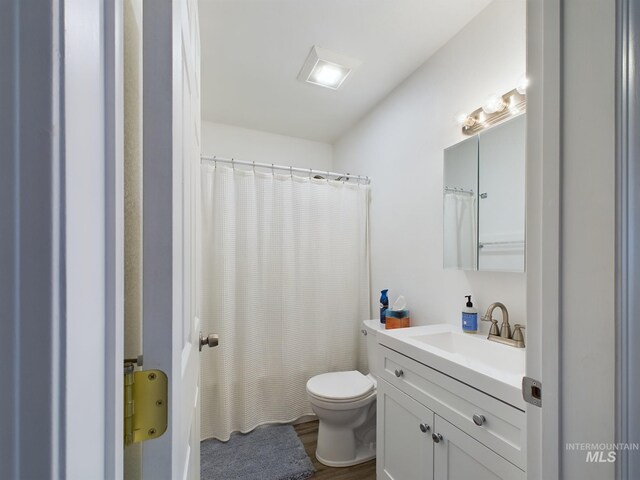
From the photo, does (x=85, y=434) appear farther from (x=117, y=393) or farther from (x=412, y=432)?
(x=412, y=432)

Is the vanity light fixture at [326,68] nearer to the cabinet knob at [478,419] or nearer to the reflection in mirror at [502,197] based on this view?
the reflection in mirror at [502,197]

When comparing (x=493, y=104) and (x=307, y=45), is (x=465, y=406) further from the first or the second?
(x=307, y=45)

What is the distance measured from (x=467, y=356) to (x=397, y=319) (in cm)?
50

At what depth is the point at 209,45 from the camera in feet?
5.37

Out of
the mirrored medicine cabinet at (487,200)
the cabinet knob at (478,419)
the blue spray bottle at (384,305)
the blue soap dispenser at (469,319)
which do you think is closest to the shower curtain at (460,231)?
the mirrored medicine cabinet at (487,200)

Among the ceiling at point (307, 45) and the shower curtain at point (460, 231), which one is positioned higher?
the ceiling at point (307, 45)

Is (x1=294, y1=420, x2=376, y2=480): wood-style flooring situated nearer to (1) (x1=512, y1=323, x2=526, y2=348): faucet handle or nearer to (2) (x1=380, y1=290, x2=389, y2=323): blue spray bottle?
(2) (x1=380, y1=290, x2=389, y2=323): blue spray bottle

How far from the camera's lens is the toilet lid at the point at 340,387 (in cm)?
168

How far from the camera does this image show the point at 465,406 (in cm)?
103

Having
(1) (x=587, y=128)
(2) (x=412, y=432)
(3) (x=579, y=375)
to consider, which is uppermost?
(1) (x=587, y=128)

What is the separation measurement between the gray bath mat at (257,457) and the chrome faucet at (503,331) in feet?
4.08

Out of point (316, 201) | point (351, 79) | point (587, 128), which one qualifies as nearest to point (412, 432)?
point (587, 128)
